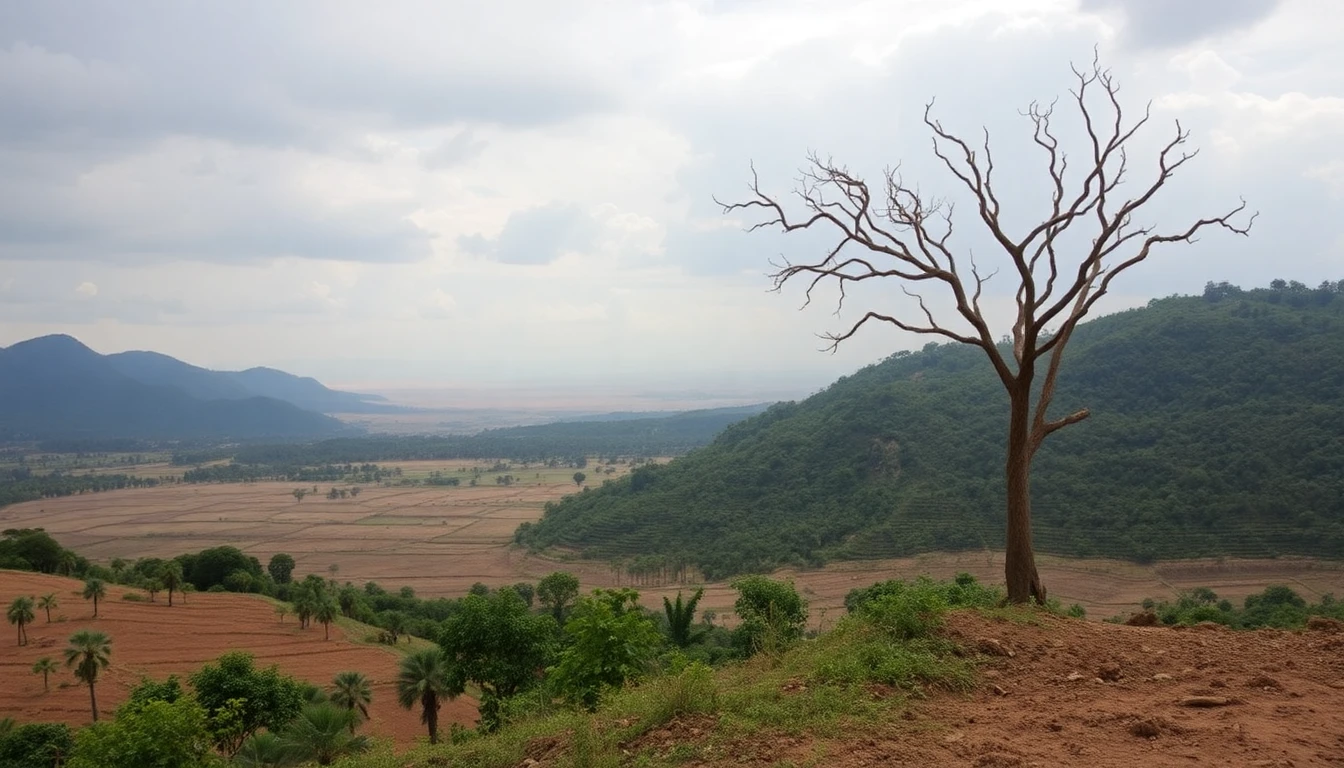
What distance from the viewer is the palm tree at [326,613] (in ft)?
124

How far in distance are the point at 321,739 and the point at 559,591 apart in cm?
2379

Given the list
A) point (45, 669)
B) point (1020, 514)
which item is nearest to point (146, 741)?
point (1020, 514)

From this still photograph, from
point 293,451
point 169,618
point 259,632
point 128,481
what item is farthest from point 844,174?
point 293,451

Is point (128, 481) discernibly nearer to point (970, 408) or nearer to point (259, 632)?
point (259, 632)

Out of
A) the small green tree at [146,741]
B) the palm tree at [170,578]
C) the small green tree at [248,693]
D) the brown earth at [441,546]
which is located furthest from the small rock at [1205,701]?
the palm tree at [170,578]

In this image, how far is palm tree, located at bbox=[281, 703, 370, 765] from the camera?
1312cm

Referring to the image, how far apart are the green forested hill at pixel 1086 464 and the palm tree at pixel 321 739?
3372 centimetres

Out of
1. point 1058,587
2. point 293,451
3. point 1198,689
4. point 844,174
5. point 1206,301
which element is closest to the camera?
point 1198,689

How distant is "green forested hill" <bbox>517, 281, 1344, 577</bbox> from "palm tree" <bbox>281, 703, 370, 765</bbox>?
3372 cm

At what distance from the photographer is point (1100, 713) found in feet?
17.8

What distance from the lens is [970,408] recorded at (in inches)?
2058

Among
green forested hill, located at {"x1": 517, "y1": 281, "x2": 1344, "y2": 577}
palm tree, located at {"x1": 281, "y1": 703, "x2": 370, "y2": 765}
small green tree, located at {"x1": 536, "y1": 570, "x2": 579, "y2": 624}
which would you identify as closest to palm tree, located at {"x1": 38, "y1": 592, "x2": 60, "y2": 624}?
small green tree, located at {"x1": 536, "y1": 570, "x2": 579, "y2": 624}

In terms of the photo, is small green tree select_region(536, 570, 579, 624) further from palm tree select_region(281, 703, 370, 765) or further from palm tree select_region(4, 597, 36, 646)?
palm tree select_region(4, 597, 36, 646)

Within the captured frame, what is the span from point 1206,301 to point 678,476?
4565 cm
